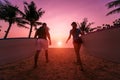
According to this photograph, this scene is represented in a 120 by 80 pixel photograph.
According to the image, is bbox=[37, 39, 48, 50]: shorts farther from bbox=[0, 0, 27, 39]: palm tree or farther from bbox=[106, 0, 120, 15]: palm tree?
bbox=[0, 0, 27, 39]: palm tree

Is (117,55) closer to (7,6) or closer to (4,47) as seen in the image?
(4,47)

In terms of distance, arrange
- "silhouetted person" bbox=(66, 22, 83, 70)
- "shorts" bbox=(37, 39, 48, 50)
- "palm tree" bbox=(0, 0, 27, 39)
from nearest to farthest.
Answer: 1. "silhouetted person" bbox=(66, 22, 83, 70)
2. "shorts" bbox=(37, 39, 48, 50)
3. "palm tree" bbox=(0, 0, 27, 39)

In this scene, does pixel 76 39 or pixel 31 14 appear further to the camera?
pixel 31 14

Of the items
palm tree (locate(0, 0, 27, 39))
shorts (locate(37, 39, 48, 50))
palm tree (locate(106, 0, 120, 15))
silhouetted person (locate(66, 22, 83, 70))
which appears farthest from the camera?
palm tree (locate(0, 0, 27, 39))

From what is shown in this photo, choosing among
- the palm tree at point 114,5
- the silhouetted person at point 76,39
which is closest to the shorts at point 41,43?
the silhouetted person at point 76,39

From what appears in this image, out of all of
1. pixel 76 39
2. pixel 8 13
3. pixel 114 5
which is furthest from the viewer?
pixel 8 13

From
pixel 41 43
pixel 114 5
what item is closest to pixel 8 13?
pixel 114 5

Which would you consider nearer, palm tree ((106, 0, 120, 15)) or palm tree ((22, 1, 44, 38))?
palm tree ((106, 0, 120, 15))

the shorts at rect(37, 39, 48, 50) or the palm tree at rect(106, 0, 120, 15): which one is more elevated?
the palm tree at rect(106, 0, 120, 15)

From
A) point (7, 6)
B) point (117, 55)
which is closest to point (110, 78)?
point (117, 55)

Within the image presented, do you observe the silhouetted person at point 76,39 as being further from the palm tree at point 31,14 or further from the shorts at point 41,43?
the palm tree at point 31,14

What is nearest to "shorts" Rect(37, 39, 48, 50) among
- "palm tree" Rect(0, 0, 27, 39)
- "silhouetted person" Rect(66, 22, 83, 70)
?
"silhouetted person" Rect(66, 22, 83, 70)

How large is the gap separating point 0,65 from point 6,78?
8.37 ft

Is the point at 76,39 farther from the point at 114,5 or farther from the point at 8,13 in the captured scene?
the point at 8,13
